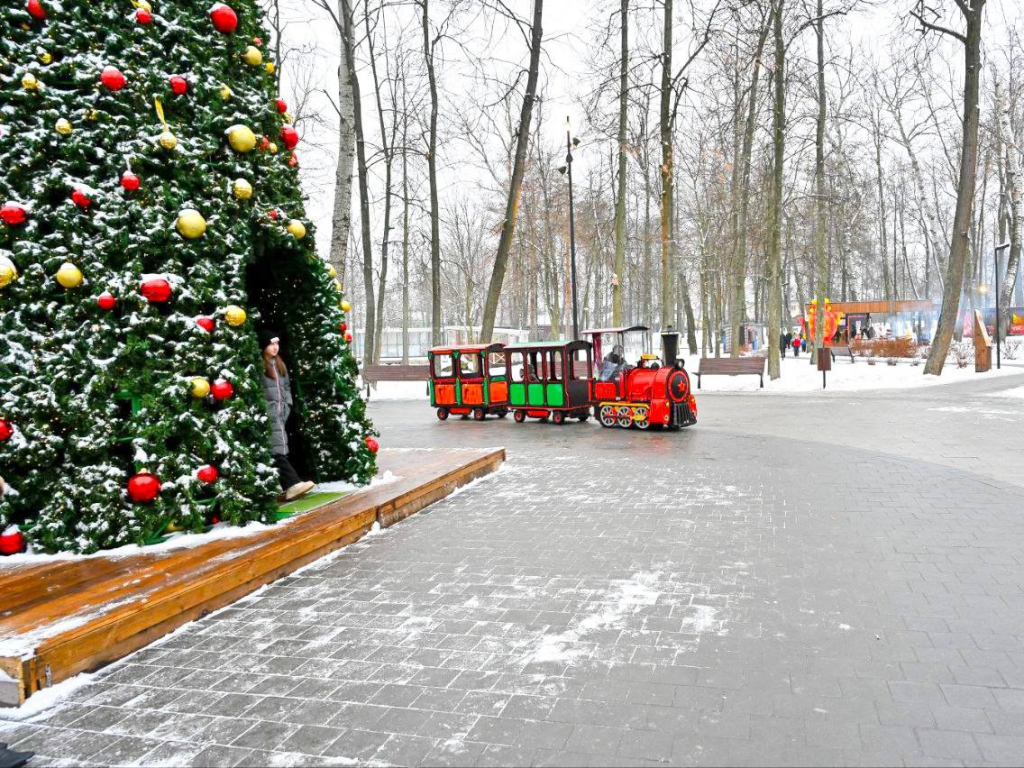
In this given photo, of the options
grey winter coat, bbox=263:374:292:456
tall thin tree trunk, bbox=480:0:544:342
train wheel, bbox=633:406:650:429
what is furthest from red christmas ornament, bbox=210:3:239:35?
tall thin tree trunk, bbox=480:0:544:342

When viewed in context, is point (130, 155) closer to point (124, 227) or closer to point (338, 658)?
point (124, 227)

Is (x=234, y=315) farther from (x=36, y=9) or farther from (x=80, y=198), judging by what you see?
(x=36, y=9)

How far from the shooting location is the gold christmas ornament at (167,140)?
5.50 m

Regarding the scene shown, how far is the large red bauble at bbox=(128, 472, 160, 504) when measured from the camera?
16.9ft

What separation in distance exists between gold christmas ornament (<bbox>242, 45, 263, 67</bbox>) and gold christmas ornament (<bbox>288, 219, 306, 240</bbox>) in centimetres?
146

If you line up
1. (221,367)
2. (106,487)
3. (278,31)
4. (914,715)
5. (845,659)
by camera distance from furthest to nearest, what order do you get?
(278,31) < (221,367) < (106,487) < (845,659) < (914,715)

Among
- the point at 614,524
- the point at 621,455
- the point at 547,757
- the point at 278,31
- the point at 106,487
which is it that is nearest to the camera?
the point at 547,757

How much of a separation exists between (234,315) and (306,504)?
2048 mm

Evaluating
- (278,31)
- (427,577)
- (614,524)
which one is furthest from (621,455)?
(278,31)

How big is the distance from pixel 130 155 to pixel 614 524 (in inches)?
201

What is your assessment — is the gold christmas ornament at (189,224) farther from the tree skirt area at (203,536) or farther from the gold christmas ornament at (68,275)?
the tree skirt area at (203,536)

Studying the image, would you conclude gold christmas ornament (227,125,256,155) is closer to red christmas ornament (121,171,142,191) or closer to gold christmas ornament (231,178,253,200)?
gold christmas ornament (231,178,253,200)

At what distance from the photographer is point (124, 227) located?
5.37 meters

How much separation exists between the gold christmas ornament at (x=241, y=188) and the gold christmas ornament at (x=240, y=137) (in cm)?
29
